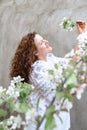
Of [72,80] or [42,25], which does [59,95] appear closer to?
[72,80]

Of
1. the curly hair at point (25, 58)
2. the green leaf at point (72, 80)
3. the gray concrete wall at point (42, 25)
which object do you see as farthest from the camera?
the gray concrete wall at point (42, 25)

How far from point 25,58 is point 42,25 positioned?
0.92m

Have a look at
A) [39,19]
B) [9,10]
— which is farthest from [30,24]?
[9,10]

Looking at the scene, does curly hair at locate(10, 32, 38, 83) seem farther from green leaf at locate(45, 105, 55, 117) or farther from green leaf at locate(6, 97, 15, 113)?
green leaf at locate(45, 105, 55, 117)

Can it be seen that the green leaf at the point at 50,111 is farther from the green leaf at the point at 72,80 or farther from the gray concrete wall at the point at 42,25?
the gray concrete wall at the point at 42,25

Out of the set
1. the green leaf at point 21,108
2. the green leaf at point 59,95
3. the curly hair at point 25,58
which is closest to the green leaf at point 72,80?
the green leaf at point 59,95

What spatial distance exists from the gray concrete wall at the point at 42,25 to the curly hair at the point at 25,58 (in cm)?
63

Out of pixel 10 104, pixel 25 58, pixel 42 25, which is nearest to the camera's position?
pixel 10 104

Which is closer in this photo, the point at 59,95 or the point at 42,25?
the point at 59,95

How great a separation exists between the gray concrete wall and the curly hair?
0.63 metres

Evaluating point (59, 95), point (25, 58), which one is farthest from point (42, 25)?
point (59, 95)

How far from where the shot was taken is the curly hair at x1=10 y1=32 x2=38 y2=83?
249 centimetres

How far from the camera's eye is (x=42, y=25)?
11.1ft

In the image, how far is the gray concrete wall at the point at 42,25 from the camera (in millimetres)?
3078
